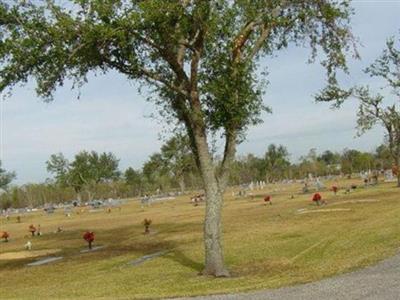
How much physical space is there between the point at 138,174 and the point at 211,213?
130m

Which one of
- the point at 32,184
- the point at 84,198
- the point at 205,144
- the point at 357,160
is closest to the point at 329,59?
the point at 205,144

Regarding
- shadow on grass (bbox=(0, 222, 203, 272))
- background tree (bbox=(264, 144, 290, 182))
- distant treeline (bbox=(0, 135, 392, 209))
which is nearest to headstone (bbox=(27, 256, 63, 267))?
shadow on grass (bbox=(0, 222, 203, 272))

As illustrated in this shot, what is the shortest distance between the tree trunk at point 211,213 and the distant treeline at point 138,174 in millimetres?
103946

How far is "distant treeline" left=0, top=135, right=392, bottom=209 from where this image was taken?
13162 cm

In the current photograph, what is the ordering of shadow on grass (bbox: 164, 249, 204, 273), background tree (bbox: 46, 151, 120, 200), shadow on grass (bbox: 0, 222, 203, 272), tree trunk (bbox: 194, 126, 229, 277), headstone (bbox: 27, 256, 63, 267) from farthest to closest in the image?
background tree (bbox: 46, 151, 120, 200), headstone (bbox: 27, 256, 63, 267), shadow on grass (bbox: 0, 222, 203, 272), shadow on grass (bbox: 164, 249, 204, 273), tree trunk (bbox: 194, 126, 229, 277)

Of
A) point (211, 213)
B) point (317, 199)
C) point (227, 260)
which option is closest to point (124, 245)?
point (227, 260)

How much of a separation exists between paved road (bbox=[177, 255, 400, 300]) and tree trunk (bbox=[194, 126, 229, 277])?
5.11 meters

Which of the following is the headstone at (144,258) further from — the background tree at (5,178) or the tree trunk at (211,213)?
the background tree at (5,178)

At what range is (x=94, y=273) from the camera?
21984 millimetres

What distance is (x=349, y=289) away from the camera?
35.8 ft

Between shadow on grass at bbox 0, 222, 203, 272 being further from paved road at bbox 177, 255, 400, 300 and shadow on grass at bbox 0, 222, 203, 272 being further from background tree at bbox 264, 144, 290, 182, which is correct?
background tree at bbox 264, 144, 290, 182

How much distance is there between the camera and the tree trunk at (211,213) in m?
17.2

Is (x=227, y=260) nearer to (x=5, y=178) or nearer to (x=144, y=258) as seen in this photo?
(x=144, y=258)

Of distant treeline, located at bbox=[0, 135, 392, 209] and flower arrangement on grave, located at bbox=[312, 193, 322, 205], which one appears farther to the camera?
distant treeline, located at bbox=[0, 135, 392, 209]
